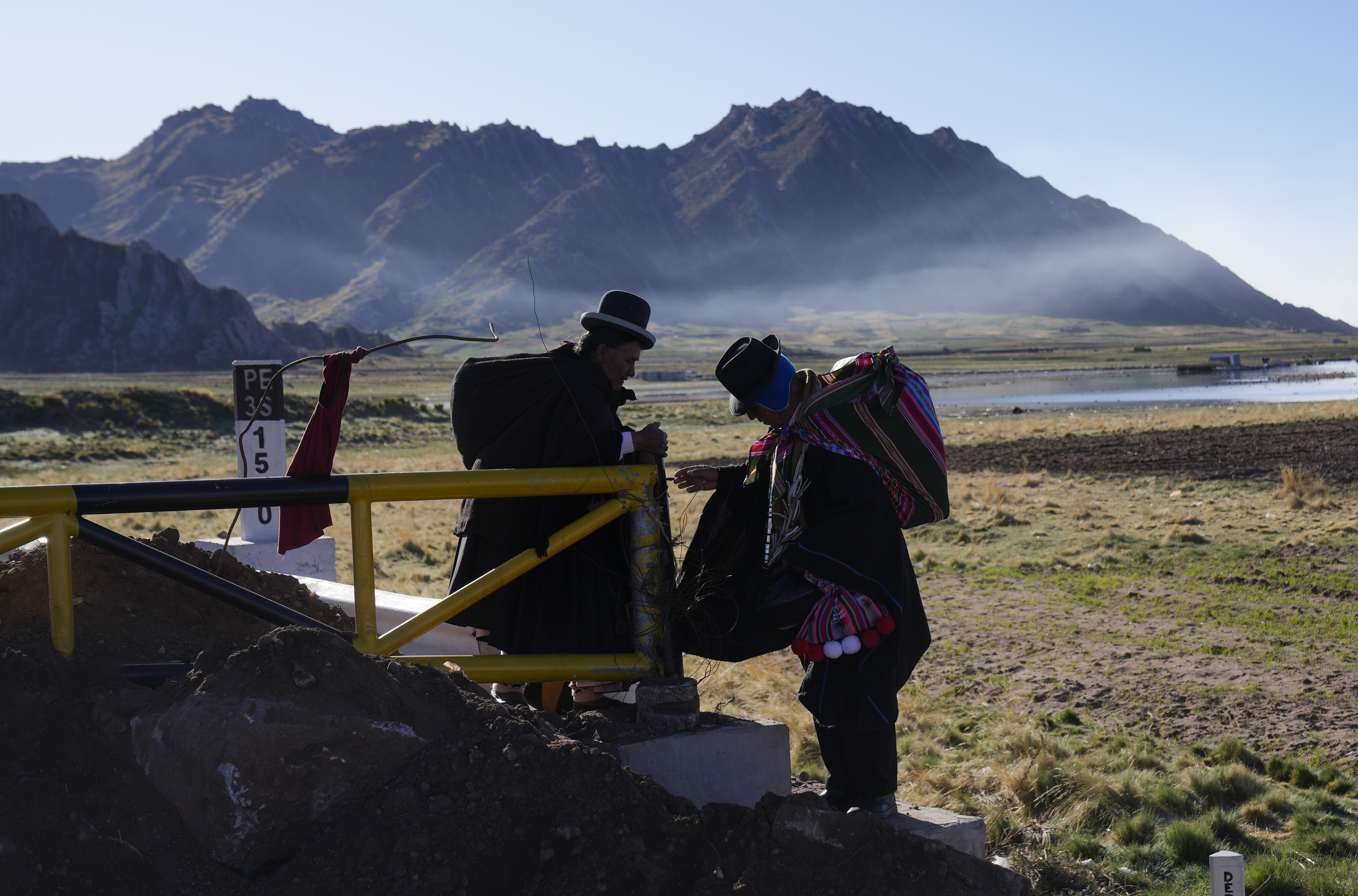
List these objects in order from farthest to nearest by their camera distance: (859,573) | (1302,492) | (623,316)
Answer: (1302,492) → (623,316) → (859,573)

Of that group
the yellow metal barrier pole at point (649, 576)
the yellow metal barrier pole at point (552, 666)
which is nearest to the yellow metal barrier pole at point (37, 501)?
the yellow metal barrier pole at point (552, 666)

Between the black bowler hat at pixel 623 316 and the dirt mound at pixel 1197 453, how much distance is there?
14.9 m

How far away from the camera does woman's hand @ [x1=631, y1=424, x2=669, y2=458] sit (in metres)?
3.58

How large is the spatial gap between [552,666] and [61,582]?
151cm

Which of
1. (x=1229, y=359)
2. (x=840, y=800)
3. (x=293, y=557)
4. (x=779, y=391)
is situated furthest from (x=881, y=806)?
(x=1229, y=359)

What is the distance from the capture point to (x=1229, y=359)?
92.7m

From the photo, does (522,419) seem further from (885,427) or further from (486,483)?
(885,427)

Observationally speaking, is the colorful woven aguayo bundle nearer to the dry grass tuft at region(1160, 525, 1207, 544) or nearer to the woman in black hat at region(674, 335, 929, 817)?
A: the woman in black hat at region(674, 335, 929, 817)

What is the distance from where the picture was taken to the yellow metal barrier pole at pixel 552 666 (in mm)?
3533

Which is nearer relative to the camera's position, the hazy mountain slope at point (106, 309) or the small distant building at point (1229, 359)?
the small distant building at point (1229, 359)

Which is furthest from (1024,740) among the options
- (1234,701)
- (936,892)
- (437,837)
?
(437,837)

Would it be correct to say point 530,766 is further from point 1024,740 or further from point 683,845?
point 1024,740

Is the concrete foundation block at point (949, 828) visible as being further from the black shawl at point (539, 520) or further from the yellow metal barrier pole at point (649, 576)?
the black shawl at point (539, 520)

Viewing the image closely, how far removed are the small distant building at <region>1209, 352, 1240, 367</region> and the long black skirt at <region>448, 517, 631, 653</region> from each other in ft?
312
